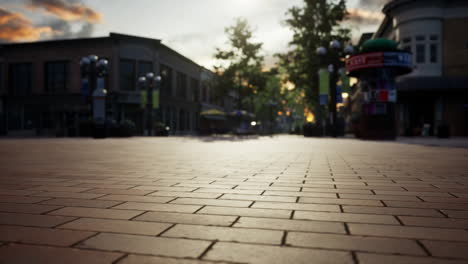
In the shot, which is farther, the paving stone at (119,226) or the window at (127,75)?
the window at (127,75)

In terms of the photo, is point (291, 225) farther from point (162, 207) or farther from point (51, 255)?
point (51, 255)

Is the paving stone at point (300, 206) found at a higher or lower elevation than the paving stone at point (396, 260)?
lower

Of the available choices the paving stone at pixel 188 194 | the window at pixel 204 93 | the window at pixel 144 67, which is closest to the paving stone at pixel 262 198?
the paving stone at pixel 188 194

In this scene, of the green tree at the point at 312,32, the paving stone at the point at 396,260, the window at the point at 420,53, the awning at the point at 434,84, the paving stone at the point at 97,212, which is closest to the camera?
the paving stone at the point at 396,260

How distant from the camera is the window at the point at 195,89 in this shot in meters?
45.5

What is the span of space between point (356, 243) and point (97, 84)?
24608 millimetres

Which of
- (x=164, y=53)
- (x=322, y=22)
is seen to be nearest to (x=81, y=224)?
(x=322, y=22)

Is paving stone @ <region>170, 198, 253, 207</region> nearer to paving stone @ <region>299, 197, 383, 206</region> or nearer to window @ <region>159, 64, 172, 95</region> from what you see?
paving stone @ <region>299, 197, 383, 206</region>

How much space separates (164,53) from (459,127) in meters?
27.5

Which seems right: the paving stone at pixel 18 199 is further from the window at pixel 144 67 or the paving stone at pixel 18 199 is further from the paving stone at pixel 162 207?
the window at pixel 144 67

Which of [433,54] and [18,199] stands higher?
[433,54]

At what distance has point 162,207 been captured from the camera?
9.11ft

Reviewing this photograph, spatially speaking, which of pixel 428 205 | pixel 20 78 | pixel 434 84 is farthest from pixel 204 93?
pixel 428 205

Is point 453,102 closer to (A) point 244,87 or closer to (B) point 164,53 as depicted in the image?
(A) point 244,87
